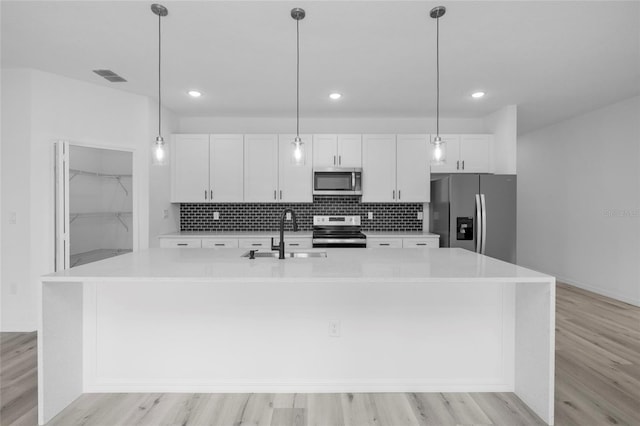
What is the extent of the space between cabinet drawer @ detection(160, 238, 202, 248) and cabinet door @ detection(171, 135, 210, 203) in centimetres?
62

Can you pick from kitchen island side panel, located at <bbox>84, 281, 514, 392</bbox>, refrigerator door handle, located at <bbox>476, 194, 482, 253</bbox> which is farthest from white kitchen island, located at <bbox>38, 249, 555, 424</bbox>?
refrigerator door handle, located at <bbox>476, 194, 482, 253</bbox>

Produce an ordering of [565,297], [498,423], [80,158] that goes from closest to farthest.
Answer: [498,423], [80,158], [565,297]

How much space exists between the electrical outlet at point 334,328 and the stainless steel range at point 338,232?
2.04m

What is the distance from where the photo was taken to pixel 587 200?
4895 mm

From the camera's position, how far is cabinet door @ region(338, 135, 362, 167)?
15.3 ft

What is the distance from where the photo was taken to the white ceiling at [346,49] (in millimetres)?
2314

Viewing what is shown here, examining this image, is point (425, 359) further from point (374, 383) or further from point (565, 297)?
point (565, 297)

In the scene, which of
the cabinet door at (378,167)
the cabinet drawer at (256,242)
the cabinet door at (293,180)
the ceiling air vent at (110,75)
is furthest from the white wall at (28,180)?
the cabinet door at (378,167)

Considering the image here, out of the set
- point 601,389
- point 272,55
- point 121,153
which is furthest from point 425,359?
point 121,153

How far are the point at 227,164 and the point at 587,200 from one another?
5250mm

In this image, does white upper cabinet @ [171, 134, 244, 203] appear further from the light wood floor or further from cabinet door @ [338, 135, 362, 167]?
the light wood floor

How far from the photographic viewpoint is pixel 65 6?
89.2 inches

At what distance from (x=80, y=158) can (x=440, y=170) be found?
173 inches

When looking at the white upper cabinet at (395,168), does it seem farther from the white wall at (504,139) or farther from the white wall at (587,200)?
the white wall at (587,200)
